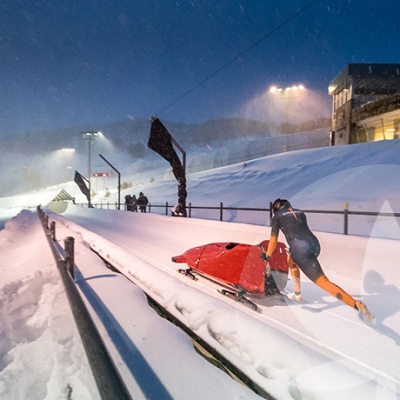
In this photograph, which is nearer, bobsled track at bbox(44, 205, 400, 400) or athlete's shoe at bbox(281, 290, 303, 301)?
bobsled track at bbox(44, 205, 400, 400)

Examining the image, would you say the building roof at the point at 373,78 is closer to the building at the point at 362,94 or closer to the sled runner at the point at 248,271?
the building at the point at 362,94

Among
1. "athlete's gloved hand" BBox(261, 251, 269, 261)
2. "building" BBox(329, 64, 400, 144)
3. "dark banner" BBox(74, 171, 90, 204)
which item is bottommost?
"athlete's gloved hand" BBox(261, 251, 269, 261)

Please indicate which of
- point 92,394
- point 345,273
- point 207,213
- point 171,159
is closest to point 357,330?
point 345,273

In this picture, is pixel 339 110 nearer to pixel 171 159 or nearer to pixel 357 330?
pixel 171 159

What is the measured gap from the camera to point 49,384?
236cm

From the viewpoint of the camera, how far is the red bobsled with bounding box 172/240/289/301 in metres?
4.12

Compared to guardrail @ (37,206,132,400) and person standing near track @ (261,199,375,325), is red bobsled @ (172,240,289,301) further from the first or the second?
guardrail @ (37,206,132,400)

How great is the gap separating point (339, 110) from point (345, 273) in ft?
98.8

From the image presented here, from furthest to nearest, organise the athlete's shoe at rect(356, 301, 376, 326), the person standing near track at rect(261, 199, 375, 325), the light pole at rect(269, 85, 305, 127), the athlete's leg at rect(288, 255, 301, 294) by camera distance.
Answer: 1. the light pole at rect(269, 85, 305, 127)
2. the athlete's leg at rect(288, 255, 301, 294)
3. the person standing near track at rect(261, 199, 375, 325)
4. the athlete's shoe at rect(356, 301, 376, 326)

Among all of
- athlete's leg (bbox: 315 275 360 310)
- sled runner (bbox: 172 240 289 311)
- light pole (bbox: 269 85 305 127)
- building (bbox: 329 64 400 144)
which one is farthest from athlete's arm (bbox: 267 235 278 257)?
light pole (bbox: 269 85 305 127)

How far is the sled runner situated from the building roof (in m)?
29.6

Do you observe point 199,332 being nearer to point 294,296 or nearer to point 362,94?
point 294,296

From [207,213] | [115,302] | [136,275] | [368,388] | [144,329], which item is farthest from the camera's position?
[207,213]

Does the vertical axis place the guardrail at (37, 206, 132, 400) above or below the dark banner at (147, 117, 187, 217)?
below
